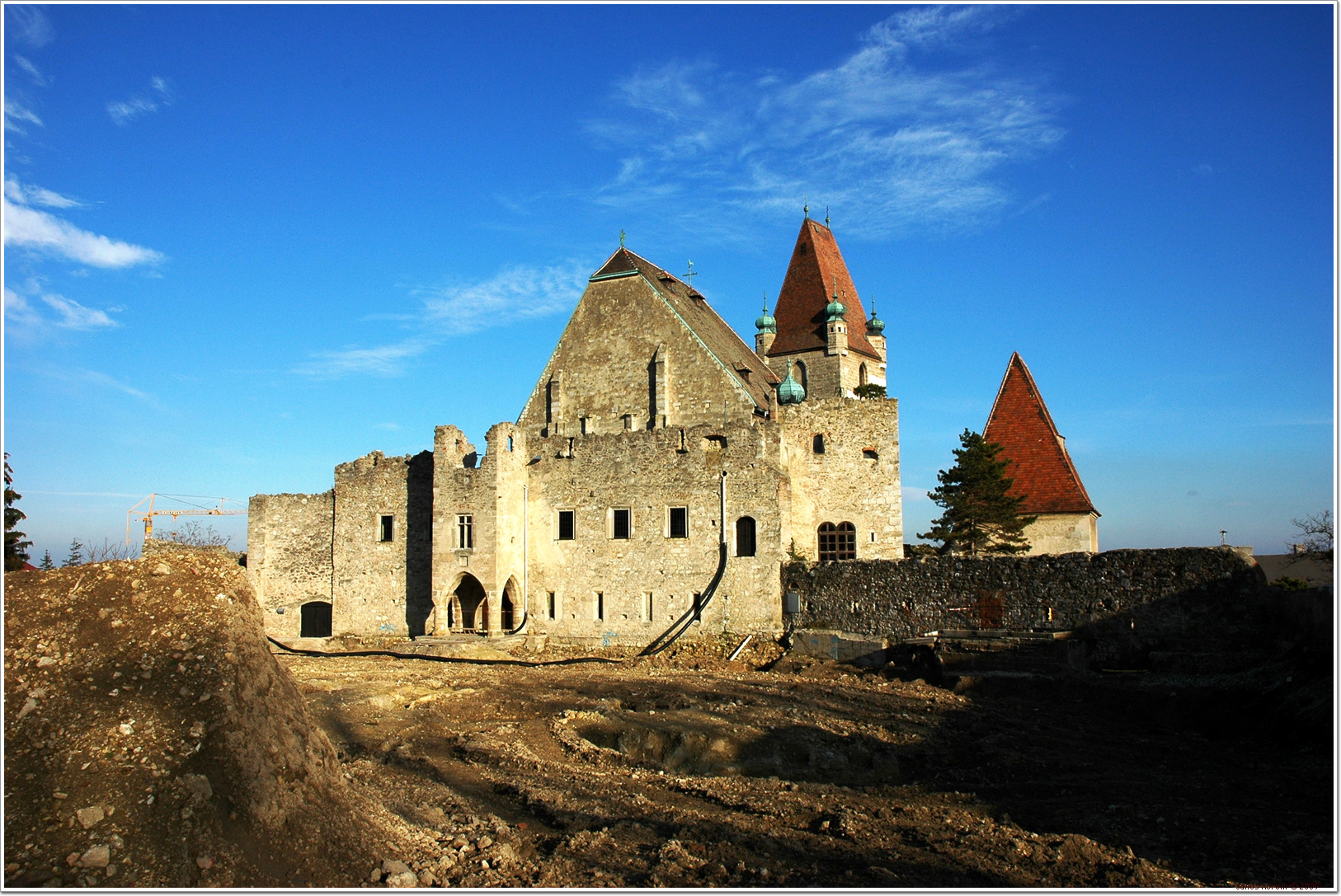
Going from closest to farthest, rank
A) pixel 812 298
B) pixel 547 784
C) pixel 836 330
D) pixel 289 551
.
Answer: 1. pixel 547 784
2. pixel 289 551
3. pixel 836 330
4. pixel 812 298

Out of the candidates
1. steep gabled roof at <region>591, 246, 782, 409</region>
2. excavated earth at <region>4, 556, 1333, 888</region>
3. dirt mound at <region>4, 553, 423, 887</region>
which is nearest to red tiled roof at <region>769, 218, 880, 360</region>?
steep gabled roof at <region>591, 246, 782, 409</region>

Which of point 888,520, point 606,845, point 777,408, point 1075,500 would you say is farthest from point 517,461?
point 606,845

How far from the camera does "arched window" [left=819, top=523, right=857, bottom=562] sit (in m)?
30.0

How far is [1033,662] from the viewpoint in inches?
848

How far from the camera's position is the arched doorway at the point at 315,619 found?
33312mm

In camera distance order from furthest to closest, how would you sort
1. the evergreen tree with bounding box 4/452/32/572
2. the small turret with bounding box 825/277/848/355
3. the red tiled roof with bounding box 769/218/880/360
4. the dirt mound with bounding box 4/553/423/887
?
the red tiled roof with bounding box 769/218/880/360
the small turret with bounding box 825/277/848/355
the evergreen tree with bounding box 4/452/32/572
the dirt mound with bounding box 4/553/423/887

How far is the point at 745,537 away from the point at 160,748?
2252 centimetres

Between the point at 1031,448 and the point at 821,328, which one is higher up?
the point at 821,328

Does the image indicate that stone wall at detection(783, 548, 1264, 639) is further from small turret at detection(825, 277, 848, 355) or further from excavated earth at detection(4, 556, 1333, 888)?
small turret at detection(825, 277, 848, 355)

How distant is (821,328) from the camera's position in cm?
4441

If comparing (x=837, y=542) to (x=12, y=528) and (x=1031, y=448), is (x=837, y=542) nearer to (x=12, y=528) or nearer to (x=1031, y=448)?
(x=1031, y=448)

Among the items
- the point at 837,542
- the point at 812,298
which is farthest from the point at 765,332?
the point at 837,542

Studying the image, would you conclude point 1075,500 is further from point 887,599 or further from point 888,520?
point 887,599

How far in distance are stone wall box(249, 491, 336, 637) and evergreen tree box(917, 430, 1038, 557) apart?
21660mm
